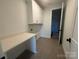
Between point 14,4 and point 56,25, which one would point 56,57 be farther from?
point 56,25

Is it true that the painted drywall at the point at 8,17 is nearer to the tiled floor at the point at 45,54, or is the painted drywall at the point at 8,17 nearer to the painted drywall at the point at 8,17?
the painted drywall at the point at 8,17

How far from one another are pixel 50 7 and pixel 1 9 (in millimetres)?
3878

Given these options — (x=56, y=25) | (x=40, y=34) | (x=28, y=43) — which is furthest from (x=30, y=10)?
(x=56, y=25)

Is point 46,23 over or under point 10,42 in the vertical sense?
over

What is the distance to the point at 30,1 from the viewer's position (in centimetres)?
318

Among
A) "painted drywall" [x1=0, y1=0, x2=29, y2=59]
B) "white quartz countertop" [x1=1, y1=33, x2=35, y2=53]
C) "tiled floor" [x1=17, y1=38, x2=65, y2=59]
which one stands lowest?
"tiled floor" [x1=17, y1=38, x2=65, y2=59]

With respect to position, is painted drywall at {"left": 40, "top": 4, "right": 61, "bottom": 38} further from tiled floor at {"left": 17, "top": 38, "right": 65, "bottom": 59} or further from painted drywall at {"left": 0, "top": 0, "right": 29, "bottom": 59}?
painted drywall at {"left": 0, "top": 0, "right": 29, "bottom": 59}

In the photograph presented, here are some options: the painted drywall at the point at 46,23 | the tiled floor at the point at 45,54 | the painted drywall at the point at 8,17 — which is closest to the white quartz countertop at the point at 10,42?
the painted drywall at the point at 8,17

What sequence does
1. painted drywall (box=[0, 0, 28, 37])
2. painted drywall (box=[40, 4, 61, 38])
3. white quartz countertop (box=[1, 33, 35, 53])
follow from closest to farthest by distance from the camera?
white quartz countertop (box=[1, 33, 35, 53]) → painted drywall (box=[0, 0, 28, 37]) → painted drywall (box=[40, 4, 61, 38])

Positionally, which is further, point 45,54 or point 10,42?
point 45,54

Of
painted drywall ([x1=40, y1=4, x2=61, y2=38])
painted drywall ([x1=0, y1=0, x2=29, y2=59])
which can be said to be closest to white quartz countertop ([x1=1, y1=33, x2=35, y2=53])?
painted drywall ([x1=0, y1=0, x2=29, y2=59])

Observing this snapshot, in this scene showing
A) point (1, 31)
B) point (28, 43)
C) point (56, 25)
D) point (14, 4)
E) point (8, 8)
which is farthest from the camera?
point (56, 25)

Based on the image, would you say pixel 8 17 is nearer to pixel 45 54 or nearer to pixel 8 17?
pixel 8 17

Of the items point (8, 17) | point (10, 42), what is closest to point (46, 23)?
point (8, 17)
